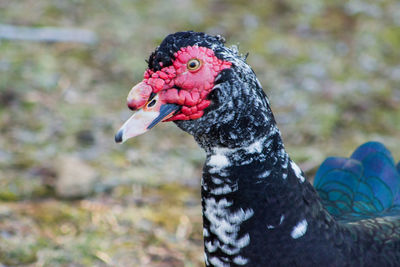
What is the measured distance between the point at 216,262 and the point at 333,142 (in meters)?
3.62

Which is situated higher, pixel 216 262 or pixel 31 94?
pixel 31 94

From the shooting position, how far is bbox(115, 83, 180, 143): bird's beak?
2488 millimetres

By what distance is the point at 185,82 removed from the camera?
99.7 inches

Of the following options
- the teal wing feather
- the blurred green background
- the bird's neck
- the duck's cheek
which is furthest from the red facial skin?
the blurred green background

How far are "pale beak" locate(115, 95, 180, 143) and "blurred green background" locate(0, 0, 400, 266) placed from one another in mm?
1948

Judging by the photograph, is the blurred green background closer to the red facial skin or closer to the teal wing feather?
the teal wing feather

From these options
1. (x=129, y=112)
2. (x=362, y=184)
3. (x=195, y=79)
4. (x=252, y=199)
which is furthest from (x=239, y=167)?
(x=129, y=112)

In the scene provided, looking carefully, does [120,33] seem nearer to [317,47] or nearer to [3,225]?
[317,47]

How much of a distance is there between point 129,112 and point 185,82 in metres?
3.84

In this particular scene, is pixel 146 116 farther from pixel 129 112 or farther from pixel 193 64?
pixel 129 112

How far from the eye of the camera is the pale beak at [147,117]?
249 cm

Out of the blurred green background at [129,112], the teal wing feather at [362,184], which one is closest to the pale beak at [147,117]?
the teal wing feather at [362,184]

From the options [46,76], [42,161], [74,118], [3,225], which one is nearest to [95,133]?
[74,118]

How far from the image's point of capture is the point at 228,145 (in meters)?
2.63
